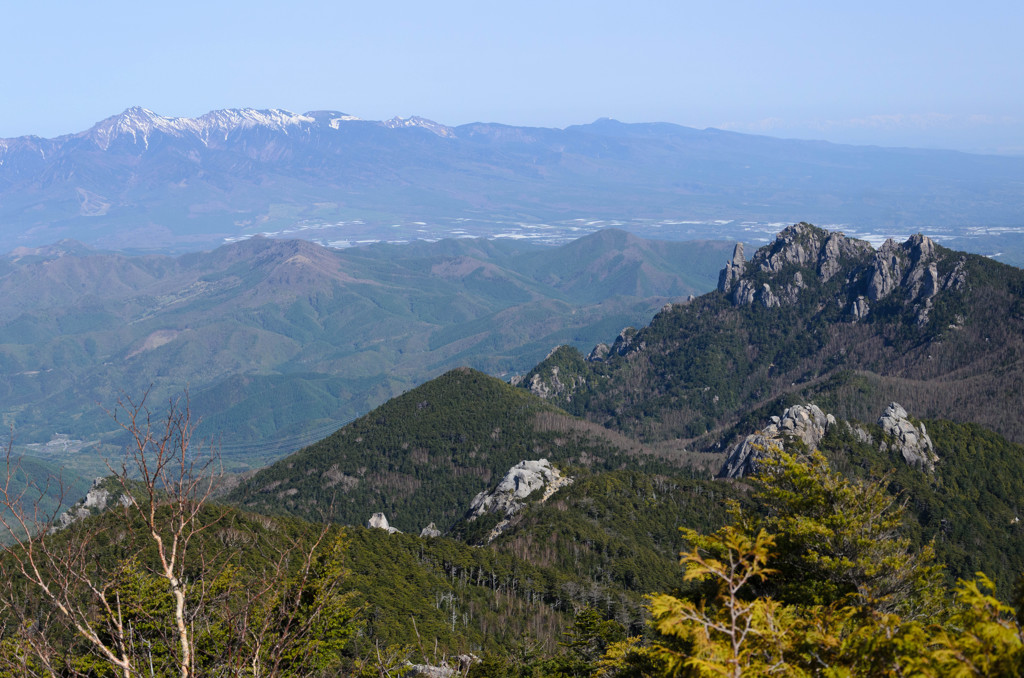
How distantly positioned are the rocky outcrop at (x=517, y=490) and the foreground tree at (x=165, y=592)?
6484cm

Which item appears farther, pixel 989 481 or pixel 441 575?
pixel 989 481

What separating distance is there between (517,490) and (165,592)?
127 metres

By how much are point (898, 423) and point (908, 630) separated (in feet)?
557

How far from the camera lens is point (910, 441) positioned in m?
161

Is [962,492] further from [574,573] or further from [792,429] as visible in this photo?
[574,573]

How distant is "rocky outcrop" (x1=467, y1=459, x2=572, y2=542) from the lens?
6181 inches

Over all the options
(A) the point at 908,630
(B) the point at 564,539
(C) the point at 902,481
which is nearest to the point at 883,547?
(A) the point at 908,630

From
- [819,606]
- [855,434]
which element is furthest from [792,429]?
[819,606]

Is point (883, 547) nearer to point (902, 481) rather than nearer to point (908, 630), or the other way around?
point (908, 630)

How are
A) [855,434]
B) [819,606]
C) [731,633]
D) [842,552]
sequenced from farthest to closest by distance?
1. [855,434]
2. [842,552]
3. [819,606]
4. [731,633]

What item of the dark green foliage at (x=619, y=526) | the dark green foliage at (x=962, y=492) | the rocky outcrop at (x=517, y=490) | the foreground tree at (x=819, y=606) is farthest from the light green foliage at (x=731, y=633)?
the rocky outcrop at (x=517, y=490)

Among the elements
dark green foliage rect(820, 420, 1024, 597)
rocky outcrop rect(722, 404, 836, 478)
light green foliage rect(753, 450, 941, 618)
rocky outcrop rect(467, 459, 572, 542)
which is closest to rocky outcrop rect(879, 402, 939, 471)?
dark green foliage rect(820, 420, 1024, 597)

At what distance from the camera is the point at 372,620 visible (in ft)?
269

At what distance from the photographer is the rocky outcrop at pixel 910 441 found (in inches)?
6225
